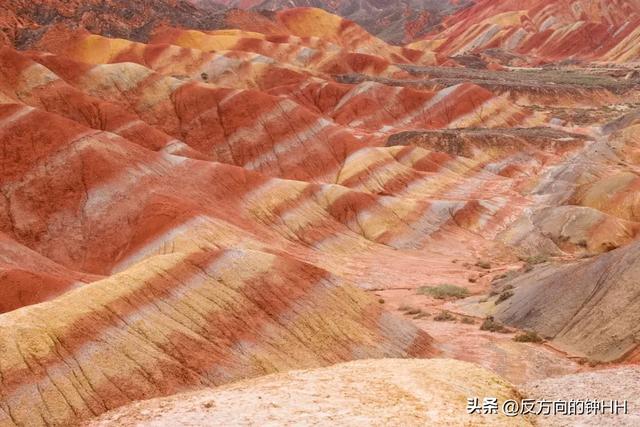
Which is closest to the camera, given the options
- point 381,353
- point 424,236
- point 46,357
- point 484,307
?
point 46,357

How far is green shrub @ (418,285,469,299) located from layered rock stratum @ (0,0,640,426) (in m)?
0.14

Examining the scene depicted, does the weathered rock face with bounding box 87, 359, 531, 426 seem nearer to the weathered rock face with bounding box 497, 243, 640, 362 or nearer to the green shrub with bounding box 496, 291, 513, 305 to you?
the weathered rock face with bounding box 497, 243, 640, 362

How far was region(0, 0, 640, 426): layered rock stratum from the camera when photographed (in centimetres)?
2067

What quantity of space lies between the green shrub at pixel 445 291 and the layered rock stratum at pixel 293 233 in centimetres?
14

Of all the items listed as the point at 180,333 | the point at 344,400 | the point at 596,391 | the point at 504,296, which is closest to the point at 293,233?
the point at 504,296

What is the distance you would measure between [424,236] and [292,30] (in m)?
126

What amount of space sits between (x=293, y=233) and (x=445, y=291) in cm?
1561

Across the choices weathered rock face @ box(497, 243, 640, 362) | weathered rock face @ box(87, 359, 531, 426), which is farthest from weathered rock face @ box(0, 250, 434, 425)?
weathered rock face @ box(497, 243, 640, 362)

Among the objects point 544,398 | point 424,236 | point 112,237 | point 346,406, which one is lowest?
point 424,236

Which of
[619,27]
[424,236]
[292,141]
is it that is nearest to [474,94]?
[292,141]

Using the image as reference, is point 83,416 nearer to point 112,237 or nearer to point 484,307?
point 484,307

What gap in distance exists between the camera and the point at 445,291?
43156 millimetres

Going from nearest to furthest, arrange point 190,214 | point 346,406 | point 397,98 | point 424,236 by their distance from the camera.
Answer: point 346,406, point 190,214, point 424,236, point 397,98

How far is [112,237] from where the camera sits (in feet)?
157
